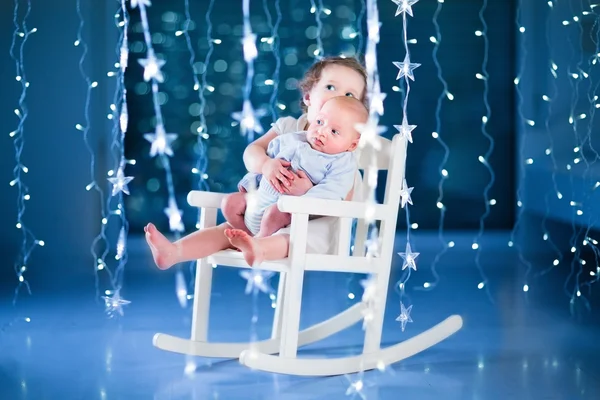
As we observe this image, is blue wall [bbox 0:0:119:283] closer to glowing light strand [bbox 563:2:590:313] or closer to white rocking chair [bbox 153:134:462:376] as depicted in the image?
white rocking chair [bbox 153:134:462:376]

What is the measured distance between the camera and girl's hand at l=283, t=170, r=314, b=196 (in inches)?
88.3

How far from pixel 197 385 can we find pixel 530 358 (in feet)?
3.07

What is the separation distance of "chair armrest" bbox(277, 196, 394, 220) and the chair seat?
135mm

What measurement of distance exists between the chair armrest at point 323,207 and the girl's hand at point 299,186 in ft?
0.35

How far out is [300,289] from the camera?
2.12m

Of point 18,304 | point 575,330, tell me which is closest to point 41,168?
point 18,304

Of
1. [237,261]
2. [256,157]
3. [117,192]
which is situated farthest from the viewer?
[117,192]

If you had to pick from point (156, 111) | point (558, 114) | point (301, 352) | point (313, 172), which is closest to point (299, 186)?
point (313, 172)

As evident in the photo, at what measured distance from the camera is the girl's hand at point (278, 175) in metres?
2.24

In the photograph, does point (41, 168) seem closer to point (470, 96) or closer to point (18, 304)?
point (18, 304)

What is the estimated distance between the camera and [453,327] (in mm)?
2506

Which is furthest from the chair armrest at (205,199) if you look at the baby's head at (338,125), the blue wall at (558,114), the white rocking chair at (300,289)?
the blue wall at (558,114)

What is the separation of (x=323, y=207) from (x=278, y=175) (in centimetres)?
18

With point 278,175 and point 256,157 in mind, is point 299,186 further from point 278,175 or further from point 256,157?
point 256,157
